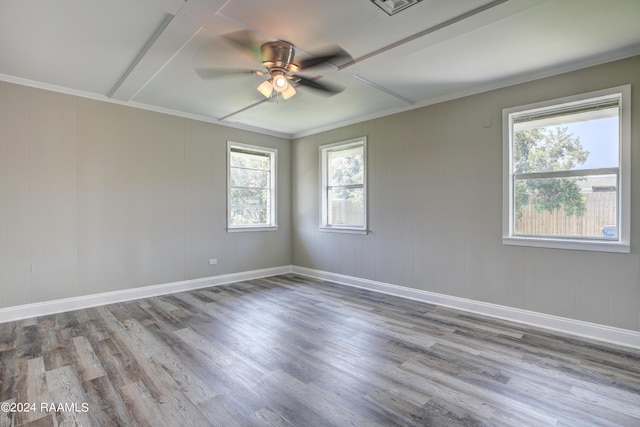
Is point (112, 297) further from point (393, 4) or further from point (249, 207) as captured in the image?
point (393, 4)

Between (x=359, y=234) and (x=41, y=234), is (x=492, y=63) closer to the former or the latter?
(x=359, y=234)

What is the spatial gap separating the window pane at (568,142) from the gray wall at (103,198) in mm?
4371

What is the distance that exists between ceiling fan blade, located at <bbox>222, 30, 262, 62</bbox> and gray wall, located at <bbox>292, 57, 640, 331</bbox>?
2.55m

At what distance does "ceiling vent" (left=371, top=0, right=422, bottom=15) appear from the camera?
88.0 inches

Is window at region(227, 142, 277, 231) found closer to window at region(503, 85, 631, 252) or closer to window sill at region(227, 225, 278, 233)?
window sill at region(227, 225, 278, 233)

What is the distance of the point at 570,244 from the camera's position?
130 inches

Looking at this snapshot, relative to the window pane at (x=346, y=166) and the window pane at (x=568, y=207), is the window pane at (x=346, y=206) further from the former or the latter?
the window pane at (x=568, y=207)

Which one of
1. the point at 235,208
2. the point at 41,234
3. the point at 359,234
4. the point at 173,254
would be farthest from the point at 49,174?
the point at 359,234

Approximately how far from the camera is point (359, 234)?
527 cm

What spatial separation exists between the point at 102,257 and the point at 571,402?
5.15 meters

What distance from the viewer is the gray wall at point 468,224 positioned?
310 centimetres

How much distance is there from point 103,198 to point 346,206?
3646 mm

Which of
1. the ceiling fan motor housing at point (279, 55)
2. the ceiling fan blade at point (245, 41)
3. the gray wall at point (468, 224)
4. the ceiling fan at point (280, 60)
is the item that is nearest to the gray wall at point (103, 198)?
the ceiling fan at point (280, 60)

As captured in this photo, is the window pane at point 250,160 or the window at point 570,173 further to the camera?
the window pane at point 250,160
